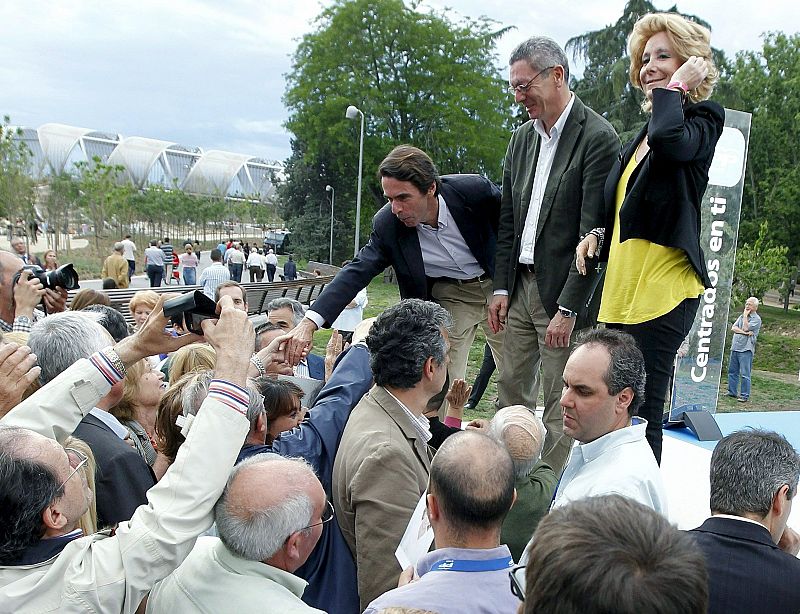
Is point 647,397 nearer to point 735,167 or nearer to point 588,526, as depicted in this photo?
point 588,526

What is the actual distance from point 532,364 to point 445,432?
0.86 meters

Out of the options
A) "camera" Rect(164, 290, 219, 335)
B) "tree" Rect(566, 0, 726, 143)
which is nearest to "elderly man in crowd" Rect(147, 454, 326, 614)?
"camera" Rect(164, 290, 219, 335)

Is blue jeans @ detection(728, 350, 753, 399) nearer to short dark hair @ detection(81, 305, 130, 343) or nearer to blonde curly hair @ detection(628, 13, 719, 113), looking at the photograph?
blonde curly hair @ detection(628, 13, 719, 113)

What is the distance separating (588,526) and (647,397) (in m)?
2.03

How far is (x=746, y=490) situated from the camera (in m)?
2.16

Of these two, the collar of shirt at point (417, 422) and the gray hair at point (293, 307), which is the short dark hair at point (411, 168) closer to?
the collar of shirt at point (417, 422)

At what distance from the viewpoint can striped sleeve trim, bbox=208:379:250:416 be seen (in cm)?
180

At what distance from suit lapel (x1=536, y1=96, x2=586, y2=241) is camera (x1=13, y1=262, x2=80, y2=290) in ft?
9.26

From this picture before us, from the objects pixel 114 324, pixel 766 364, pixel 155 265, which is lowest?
pixel 766 364

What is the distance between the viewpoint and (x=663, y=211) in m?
2.89

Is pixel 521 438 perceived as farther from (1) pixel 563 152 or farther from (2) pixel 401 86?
(2) pixel 401 86

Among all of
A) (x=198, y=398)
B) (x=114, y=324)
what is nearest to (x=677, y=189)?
(x=198, y=398)

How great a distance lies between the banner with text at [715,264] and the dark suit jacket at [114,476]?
20.3 ft

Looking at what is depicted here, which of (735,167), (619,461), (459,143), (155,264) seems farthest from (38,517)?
(459,143)
